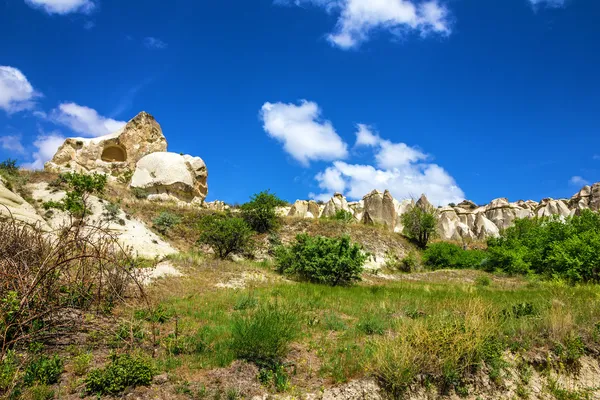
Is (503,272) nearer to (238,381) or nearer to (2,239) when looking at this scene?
(238,381)

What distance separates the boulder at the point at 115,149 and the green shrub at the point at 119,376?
→ 118ft

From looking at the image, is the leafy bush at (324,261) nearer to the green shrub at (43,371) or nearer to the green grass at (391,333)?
the green grass at (391,333)

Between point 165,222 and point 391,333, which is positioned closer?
point 391,333

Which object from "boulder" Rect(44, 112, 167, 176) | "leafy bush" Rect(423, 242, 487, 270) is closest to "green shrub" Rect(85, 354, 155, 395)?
"leafy bush" Rect(423, 242, 487, 270)

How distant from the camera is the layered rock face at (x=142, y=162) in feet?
118

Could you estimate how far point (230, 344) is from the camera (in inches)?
266

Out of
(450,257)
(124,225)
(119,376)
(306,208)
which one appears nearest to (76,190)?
(124,225)

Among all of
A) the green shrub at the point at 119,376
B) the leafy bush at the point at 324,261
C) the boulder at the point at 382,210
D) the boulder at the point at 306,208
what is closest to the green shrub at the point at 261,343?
the green shrub at the point at 119,376

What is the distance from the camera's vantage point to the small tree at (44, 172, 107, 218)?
845 inches

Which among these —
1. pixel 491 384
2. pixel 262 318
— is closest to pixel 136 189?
pixel 262 318

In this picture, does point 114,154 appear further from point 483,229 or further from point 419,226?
point 483,229

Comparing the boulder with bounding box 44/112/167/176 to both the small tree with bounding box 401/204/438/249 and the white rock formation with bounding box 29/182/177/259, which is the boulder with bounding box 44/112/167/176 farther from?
the small tree with bounding box 401/204/438/249

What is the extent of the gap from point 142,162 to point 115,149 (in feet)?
25.5

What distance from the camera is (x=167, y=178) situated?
119ft
